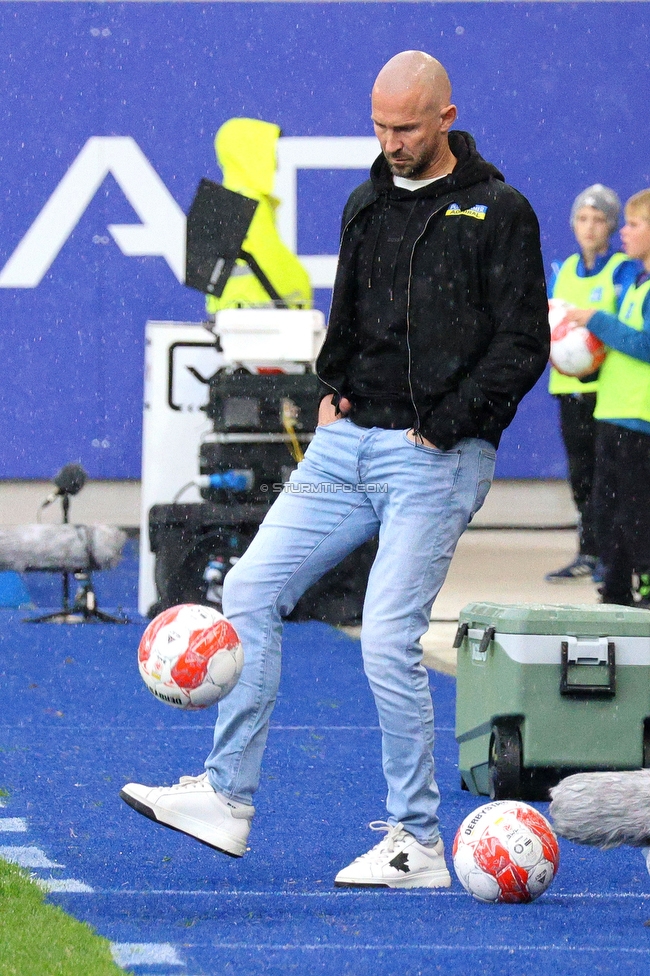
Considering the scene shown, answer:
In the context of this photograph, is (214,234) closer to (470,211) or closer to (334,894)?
(470,211)

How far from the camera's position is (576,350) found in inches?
351

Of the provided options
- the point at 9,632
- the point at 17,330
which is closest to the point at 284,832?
the point at 9,632

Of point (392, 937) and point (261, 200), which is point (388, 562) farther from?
point (261, 200)

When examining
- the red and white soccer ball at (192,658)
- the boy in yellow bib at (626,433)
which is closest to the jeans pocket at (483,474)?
the red and white soccer ball at (192,658)

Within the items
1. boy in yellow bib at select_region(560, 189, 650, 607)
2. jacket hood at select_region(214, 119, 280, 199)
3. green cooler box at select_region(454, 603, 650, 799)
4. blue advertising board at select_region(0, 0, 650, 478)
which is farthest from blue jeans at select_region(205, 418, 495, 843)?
blue advertising board at select_region(0, 0, 650, 478)

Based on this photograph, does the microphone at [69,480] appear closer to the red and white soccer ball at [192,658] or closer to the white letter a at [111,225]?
the white letter a at [111,225]

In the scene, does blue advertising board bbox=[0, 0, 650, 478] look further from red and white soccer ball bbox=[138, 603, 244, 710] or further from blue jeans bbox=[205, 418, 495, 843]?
red and white soccer ball bbox=[138, 603, 244, 710]

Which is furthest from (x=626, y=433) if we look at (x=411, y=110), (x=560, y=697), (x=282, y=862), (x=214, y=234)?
(x=411, y=110)

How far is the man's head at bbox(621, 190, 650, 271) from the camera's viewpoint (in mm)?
8258

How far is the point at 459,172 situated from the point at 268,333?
5.16 meters

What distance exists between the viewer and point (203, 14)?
541 inches

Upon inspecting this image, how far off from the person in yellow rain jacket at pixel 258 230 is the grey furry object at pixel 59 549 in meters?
1.63

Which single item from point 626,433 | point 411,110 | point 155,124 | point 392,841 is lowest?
point 392,841

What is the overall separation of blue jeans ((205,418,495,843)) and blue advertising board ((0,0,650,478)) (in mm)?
9495
